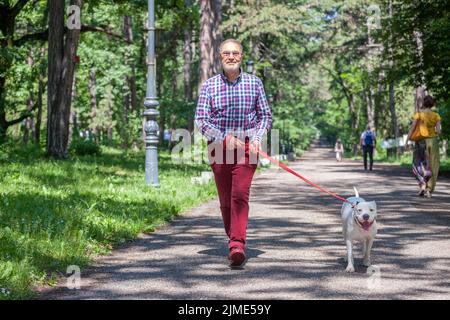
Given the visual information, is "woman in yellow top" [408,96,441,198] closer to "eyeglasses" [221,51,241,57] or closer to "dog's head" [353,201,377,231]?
"dog's head" [353,201,377,231]

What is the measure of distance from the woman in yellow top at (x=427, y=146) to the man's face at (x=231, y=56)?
28.0ft

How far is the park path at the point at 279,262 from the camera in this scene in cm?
595

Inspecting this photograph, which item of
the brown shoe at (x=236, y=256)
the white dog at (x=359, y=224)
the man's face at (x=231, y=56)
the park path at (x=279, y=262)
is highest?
the man's face at (x=231, y=56)

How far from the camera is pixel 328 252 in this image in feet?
26.7

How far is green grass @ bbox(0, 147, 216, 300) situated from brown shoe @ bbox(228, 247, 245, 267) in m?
1.50

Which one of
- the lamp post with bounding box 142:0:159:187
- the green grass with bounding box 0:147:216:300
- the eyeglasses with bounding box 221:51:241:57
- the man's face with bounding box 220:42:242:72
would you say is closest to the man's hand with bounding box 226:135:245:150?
the man's face with bounding box 220:42:242:72

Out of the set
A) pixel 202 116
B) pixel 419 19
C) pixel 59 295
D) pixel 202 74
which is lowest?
pixel 59 295

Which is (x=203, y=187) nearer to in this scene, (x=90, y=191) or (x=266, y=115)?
(x=90, y=191)

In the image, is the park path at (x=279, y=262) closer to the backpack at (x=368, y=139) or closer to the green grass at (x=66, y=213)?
the green grass at (x=66, y=213)

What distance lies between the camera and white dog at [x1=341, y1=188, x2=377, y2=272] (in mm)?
6578

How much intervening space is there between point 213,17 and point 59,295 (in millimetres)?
22001

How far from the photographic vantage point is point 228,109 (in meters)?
6.92

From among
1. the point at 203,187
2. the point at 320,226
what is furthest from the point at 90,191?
the point at 320,226

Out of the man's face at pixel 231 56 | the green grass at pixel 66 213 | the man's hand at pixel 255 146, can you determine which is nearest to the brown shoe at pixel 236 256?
the man's hand at pixel 255 146
